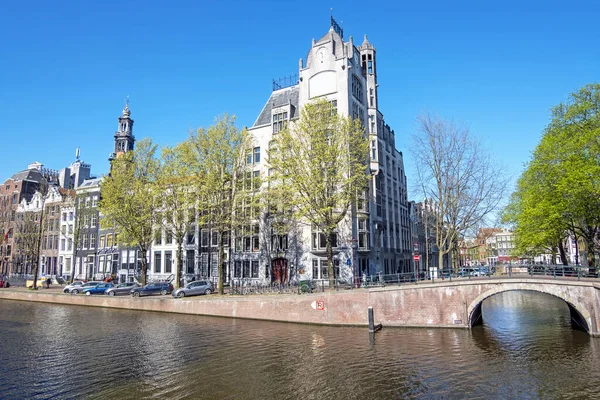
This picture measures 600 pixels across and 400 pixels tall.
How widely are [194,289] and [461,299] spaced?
26649 mm

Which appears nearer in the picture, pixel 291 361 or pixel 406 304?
pixel 291 361

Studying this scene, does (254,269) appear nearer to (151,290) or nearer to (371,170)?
(151,290)

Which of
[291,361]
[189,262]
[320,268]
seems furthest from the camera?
[189,262]

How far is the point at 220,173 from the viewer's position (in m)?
41.8

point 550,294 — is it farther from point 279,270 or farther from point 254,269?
point 254,269

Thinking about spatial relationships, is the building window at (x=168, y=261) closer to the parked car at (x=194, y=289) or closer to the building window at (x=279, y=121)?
the parked car at (x=194, y=289)

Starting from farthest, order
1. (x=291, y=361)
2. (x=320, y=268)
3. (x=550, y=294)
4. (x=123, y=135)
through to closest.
Result: (x=123, y=135) → (x=320, y=268) → (x=550, y=294) → (x=291, y=361)

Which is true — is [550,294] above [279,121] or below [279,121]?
below

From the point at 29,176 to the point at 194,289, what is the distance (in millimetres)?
69033

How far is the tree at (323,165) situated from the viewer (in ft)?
121

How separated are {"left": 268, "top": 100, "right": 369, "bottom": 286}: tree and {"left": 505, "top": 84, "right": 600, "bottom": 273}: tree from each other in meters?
17.7

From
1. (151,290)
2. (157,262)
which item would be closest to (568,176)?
(151,290)

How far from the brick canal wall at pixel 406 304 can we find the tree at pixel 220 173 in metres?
8.03

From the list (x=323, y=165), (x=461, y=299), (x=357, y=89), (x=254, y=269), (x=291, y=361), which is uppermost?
(x=357, y=89)
